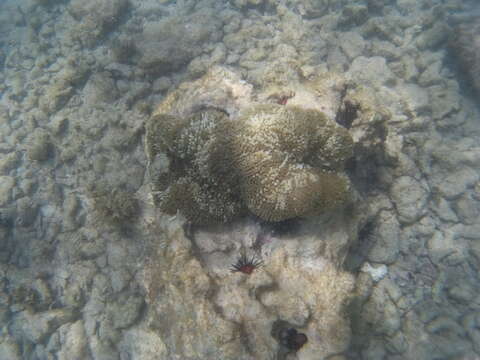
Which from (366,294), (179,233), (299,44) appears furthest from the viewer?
(299,44)

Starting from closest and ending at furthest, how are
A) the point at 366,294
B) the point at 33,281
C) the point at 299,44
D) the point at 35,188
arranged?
1. the point at 366,294
2. the point at 33,281
3. the point at 35,188
4. the point at 299,44

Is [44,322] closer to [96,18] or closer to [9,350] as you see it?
[9,350]

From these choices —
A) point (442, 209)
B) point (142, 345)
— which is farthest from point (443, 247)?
point (142, 345)

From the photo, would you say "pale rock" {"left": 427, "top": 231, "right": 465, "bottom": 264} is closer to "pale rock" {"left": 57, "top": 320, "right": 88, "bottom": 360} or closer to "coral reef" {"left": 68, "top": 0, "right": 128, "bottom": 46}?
"pale rock" {"left": 57, "top": 320, "right": 88, "bottom": 360}

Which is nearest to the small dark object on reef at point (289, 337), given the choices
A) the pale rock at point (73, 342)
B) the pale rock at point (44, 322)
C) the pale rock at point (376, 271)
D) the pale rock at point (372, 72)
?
the pale rock at point (376, 271)

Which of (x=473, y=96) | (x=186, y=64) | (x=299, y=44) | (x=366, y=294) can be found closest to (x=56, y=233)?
(x=186, y=64)

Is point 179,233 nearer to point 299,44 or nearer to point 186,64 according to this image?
point 186,64
